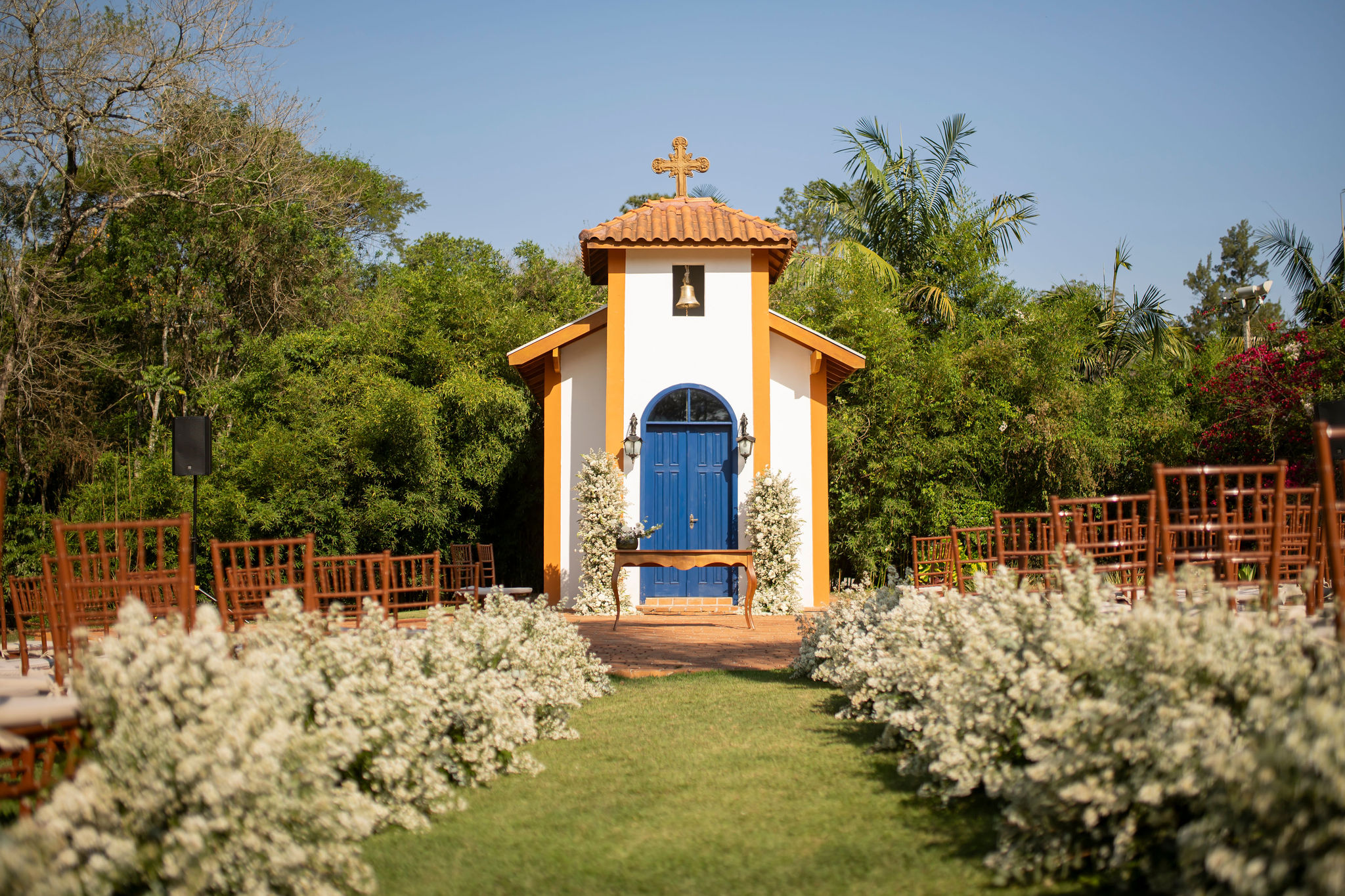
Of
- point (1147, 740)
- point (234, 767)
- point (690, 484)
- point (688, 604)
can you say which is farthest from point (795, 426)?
point (234, 767)

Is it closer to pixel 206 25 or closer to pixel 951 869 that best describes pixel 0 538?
pixel 951 869

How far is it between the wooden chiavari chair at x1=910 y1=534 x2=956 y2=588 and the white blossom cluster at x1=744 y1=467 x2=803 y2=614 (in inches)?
58.9

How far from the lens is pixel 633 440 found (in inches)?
461

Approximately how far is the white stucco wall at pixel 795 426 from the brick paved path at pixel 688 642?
126cm

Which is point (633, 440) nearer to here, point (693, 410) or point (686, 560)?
point (693, 410)

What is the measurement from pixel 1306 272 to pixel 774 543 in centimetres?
1204

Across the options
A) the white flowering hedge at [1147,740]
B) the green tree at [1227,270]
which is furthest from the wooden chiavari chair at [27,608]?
the green tree at [1227,270]

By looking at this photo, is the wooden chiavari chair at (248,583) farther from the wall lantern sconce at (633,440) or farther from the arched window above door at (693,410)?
the arched window above door at (693,410)

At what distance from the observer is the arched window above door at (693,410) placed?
1194 cm

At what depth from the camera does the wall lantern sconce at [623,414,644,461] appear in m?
11.7

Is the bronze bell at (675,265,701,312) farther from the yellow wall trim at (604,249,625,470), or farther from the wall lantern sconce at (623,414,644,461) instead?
the wall lantern sconce at (623,414,644,461)

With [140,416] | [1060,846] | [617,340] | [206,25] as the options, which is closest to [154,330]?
[140,416]

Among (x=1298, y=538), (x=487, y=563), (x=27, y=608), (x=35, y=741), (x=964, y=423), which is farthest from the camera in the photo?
(x=964, y=423)

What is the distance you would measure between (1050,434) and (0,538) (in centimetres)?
1387
